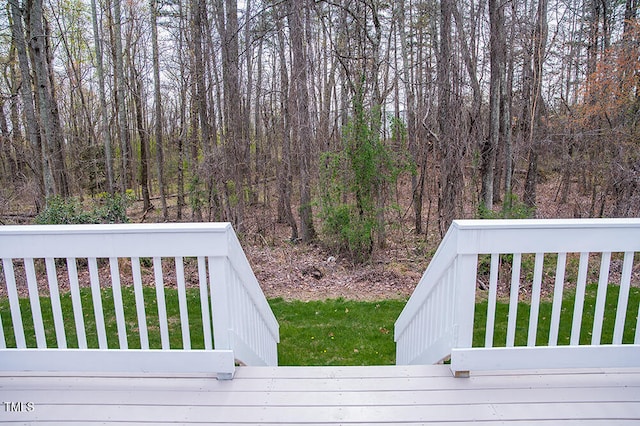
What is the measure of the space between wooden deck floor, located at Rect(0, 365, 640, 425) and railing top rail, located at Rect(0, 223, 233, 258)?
65 cm

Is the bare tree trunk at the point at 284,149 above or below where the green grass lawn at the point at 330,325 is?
above

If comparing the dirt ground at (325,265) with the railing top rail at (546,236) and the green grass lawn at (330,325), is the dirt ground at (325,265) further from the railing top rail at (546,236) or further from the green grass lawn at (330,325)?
the railing top rail at (546,236)

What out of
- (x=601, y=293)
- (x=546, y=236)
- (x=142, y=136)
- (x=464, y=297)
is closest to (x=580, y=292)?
(x=601, y=293)

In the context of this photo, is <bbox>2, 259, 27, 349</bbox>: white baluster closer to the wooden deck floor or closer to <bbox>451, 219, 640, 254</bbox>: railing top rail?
the wooden deck floor

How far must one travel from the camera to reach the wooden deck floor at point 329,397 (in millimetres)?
1627

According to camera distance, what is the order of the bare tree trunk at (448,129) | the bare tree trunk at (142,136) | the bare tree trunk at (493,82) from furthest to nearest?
the bare tree trunk at (142,136) < the bare tree trunk at (493,82) < the bare tree trunk at (448,129)

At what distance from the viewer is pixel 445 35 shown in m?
5.88

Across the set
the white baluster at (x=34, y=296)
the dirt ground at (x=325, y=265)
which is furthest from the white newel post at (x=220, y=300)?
the dirt ground at (x=325, y=265)

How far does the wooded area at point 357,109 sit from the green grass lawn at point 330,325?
5.67 feet

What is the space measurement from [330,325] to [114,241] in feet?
10.4

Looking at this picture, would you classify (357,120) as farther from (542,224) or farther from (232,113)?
(542,224)

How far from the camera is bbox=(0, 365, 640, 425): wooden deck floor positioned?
1627 millimetres

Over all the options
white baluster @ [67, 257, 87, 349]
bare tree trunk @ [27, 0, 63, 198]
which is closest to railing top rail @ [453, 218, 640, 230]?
white baluster @ [67, 257, 87, 349]

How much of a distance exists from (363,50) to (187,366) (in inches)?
258
